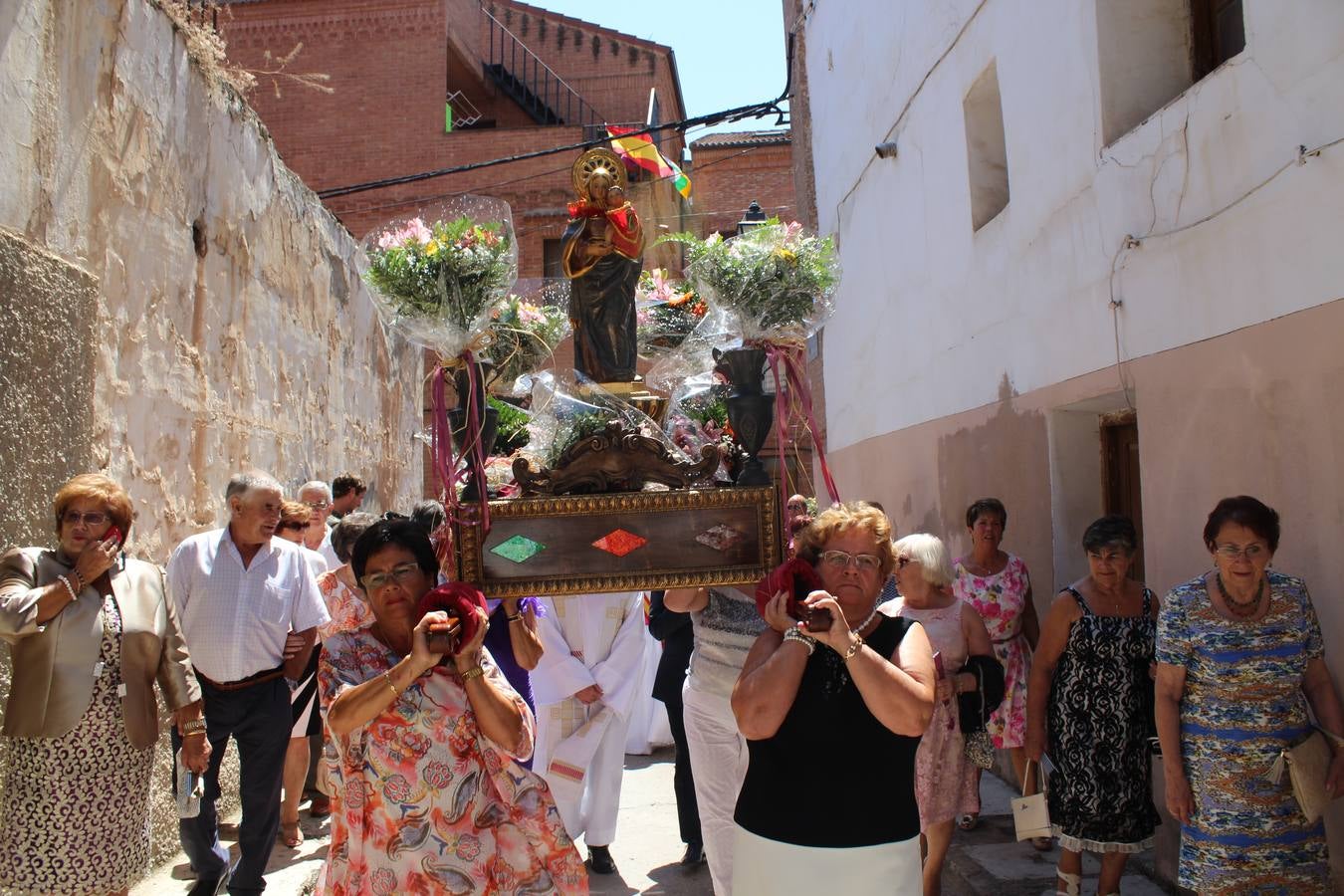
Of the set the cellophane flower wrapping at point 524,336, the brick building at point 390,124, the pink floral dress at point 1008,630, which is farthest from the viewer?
the brick building at point 390,124

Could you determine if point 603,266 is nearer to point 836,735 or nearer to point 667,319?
point 667,319

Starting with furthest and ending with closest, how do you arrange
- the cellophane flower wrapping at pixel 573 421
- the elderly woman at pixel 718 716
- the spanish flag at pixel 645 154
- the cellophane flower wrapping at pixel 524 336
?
the spanish flag at pixel 645 154 < the cellophane flower wrapping at pixel 524 336 < the elderly woman at pixel 718 716 < the cellophane flower wrapping at pixel 573 421

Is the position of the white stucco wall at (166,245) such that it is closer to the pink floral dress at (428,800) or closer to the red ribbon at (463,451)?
the red ribbon at (463,451)

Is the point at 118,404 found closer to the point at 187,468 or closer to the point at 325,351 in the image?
the point at 187,468

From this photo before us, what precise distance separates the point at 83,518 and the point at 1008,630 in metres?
4.16

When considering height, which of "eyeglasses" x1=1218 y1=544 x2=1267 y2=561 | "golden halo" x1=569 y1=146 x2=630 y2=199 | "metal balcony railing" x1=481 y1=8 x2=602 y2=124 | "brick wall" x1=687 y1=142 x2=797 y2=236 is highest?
"metal balcony railing" x1=481 y1=8 x2=602 y2=124

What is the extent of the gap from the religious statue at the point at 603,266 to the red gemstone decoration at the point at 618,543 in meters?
1.22

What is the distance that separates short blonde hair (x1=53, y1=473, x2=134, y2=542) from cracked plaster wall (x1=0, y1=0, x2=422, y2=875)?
65cm

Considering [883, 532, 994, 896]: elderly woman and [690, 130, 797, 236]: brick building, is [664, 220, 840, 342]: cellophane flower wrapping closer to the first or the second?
[883, 532, 994, 896]: elderly woman

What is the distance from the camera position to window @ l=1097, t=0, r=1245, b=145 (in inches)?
217

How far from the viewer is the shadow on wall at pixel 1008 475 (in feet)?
21.2

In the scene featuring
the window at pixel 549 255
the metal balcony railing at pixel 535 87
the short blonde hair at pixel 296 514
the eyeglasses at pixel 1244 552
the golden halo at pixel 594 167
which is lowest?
the eyeglasses at pixel 1244 552

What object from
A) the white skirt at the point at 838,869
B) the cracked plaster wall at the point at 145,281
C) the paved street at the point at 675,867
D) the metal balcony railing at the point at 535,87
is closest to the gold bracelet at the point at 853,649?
the white skirt at the point at 838,869

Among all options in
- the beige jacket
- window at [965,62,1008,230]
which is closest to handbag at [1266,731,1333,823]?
the beige jacket
